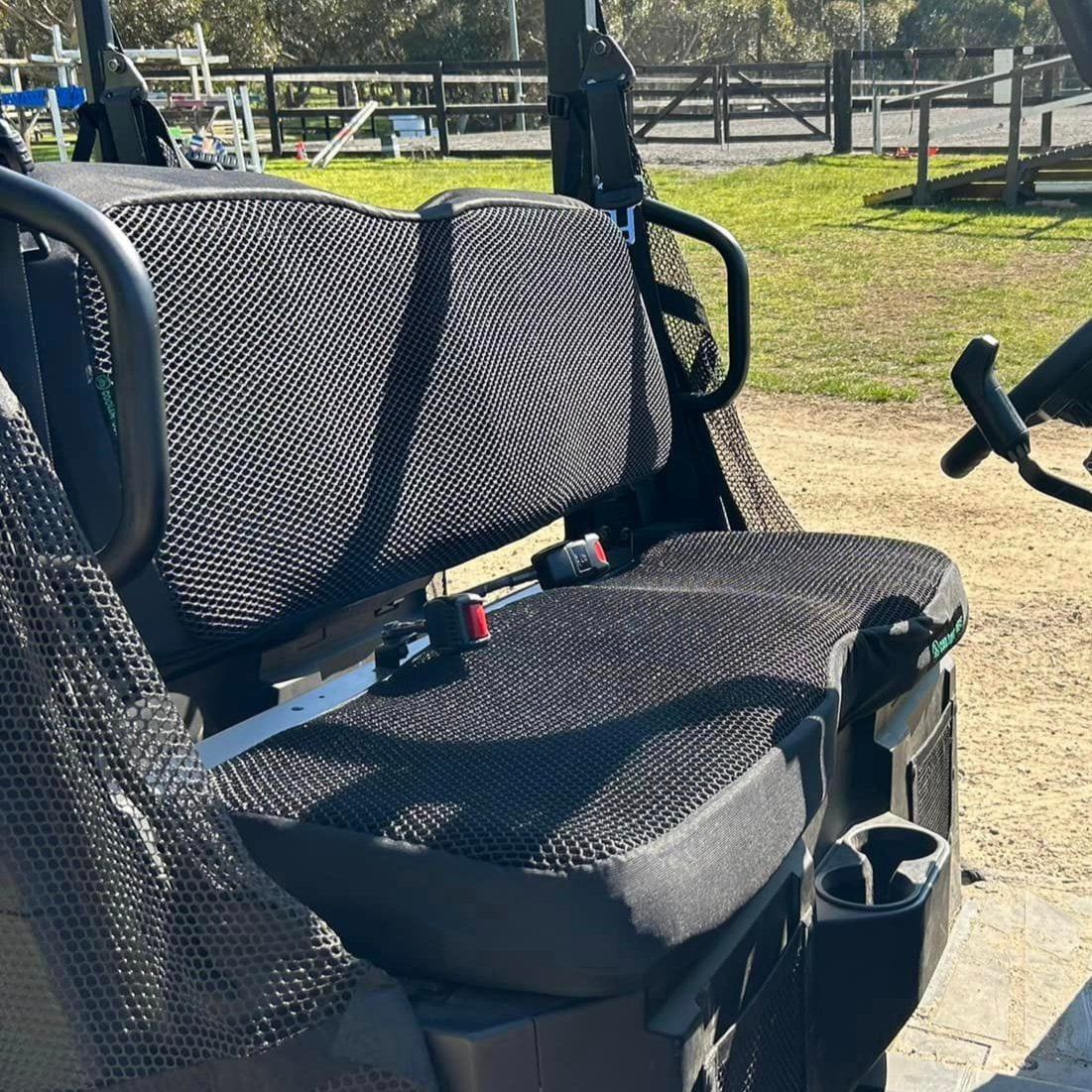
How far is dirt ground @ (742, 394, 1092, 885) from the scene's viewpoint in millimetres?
3012

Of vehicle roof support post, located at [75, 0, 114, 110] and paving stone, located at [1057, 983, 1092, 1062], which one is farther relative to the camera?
vehicle roof support post, located at [75, 0, 114, 110]

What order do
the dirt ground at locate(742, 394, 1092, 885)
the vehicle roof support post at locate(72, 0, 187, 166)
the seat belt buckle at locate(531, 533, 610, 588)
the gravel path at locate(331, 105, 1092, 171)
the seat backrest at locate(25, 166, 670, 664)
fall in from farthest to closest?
the gravel path at locate(331, 105, 1092, 171) → the dirt ground at locate(742, 394, 1092, 885) → the vehicle roof support post at locate(72, 0, 187, 166) → the seat belt buckle at locate(531, 533, 610, 588) → the seat backrest at locate(25, 166, 670, 664)

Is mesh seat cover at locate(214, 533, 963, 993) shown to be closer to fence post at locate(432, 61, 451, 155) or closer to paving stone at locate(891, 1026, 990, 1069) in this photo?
paving stone at locate(891, 1026, 990, 1069)

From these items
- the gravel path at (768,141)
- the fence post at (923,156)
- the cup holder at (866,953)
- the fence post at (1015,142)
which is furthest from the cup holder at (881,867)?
the gravel path at (768,141)

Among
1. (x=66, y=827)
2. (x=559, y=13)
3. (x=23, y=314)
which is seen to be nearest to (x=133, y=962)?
(x=66, y=827)

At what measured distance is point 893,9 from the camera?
6272 cm

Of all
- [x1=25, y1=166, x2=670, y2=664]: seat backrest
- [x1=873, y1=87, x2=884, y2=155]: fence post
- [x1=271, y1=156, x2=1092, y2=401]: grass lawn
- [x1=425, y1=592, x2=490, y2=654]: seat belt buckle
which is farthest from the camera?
[x1=873, y1=87, x2=884, y2=155]: fence post

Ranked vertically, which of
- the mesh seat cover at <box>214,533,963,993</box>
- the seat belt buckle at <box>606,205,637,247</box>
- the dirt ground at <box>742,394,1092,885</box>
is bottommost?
the dirt ground at <box>742,394,1092,885</box>

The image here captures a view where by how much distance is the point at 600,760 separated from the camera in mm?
1495

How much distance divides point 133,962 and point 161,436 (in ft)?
1.41

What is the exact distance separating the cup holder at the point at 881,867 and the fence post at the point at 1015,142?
11185 millimetres

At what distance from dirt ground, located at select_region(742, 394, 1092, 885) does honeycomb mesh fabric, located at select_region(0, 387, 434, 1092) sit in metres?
1.89

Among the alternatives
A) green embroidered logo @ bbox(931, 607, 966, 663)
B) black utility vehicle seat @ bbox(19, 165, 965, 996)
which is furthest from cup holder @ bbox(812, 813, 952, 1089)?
green embroidered logo @ bbox(931, 607, 966, 663)

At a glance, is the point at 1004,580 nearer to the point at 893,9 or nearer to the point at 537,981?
the point at 537,981
